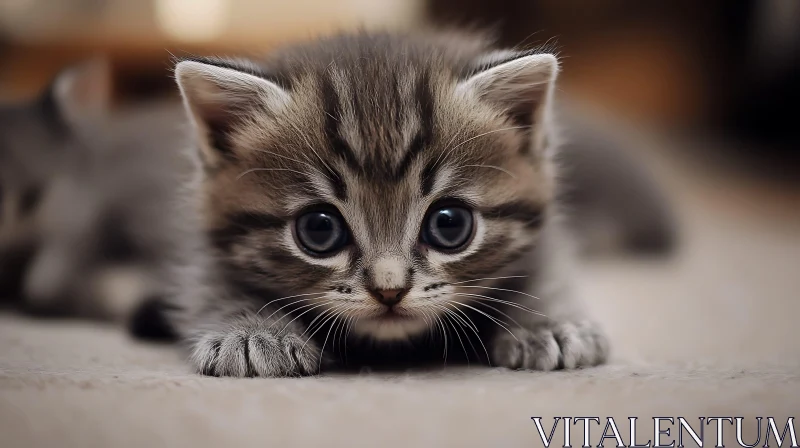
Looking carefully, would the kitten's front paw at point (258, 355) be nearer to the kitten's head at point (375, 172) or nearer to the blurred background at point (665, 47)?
the kitten's head at point (375, 172)

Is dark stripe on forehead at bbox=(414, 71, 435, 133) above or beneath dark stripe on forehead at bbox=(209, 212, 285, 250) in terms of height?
above

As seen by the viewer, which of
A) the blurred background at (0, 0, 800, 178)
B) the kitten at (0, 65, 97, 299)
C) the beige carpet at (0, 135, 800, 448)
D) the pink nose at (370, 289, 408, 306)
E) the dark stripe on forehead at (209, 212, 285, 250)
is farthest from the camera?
the blurred background at (0, 0, 800, 178)

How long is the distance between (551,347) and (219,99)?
663 millimetres

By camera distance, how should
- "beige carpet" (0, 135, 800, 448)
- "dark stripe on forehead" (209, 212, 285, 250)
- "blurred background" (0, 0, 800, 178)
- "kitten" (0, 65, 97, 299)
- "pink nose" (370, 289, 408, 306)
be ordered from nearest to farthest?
1. "beige carpet" (0, 135, 800, 448)
2. "pink nose" (370, 289, 408, 306)
3. "dark stripe on forehead" (209, 212, 285, 250)
4. "kitten" (0, 65, 97, 299)
5. "blurred background" (0, 0, 800, 178)

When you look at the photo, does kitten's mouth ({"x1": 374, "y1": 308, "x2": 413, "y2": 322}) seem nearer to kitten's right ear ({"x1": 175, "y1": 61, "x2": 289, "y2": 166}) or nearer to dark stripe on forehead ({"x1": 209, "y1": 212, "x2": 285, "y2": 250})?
dark stripe on forehead ({"x1": 209, "y1": 212, "x2": 285, "y2": 250})

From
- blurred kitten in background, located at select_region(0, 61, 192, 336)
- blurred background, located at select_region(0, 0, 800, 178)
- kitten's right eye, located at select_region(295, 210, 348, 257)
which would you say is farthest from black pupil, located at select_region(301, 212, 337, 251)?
blurred background, located at select_region(0, 0, 800, 178)

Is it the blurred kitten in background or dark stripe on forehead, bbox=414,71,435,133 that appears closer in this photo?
dark stripe on forehead, bbox=414,71,435,133

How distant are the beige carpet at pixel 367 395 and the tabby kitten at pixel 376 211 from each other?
86mm

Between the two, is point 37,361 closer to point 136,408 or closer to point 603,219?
point 136,408

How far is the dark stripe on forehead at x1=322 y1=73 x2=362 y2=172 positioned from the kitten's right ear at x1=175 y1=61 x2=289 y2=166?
0.07 metres

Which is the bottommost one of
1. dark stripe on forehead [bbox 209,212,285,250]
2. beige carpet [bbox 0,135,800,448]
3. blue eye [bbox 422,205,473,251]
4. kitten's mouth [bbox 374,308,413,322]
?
beige carpet [bbox 0,135,800,448]

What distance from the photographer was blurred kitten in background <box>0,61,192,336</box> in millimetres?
1808

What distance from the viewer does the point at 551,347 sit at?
123 centimetres

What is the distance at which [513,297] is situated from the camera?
4.39 feet
